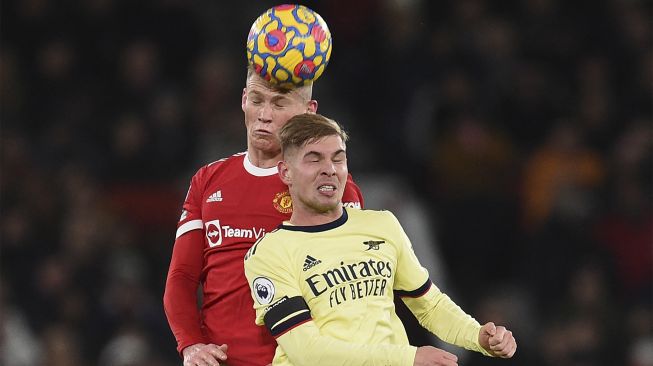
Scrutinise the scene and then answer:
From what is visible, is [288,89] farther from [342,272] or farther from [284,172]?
[342,272]

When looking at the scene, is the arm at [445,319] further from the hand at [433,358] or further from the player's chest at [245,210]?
the player's chest at [245,210]

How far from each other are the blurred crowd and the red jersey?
395 cm

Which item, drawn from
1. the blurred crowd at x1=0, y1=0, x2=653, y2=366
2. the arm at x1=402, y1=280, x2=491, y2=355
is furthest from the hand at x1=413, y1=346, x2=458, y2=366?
the blurred crowd at x1=0, y1=0, x2=653, y2=366

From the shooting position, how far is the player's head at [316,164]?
16.5 ft

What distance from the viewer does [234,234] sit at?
17.9ft

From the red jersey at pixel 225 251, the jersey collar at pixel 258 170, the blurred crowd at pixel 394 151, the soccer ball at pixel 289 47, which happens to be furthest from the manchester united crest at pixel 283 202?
the blurred crowd at pixel 394 151

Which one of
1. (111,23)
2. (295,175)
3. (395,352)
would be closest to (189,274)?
(295,175)

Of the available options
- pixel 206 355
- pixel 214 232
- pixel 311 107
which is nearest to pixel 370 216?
pixel 311 107

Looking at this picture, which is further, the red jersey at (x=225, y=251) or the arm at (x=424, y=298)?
the red jersey at (x=225, y=251)

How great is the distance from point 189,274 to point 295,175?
0.80m

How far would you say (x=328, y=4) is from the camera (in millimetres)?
11953

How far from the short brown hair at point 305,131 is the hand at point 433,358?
914 millimetres

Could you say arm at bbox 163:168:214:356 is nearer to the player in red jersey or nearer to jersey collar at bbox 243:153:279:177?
the player in red jersey

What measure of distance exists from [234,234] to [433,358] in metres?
1.16
